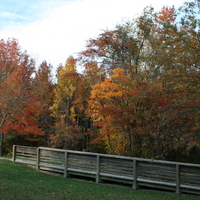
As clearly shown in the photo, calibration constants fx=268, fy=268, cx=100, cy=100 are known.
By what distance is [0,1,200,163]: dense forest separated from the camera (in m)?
8.34

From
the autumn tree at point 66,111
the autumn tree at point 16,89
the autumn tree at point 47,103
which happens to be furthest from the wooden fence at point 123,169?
the autumn tree at point 66,111

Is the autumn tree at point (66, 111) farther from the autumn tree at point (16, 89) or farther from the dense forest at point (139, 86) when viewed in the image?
the autumn tree at point (16, 89)

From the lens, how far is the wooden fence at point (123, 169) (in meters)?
8.73

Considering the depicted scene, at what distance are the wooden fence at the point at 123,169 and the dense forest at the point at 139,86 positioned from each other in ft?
2.19

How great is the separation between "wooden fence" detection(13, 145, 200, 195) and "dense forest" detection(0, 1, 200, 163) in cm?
67

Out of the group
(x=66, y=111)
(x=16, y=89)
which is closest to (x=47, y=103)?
(x=66, y=111)

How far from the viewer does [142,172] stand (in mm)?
9797

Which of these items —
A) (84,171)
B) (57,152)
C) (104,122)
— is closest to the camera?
(84,171)

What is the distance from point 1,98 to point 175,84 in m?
11.0

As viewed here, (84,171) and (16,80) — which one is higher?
(16,80)

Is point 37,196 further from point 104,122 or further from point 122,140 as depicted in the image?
point 122,140

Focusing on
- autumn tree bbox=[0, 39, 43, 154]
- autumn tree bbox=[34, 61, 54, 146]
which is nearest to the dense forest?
autumn tree bbox=[0, 39, 43, 154]

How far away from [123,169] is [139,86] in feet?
14.8

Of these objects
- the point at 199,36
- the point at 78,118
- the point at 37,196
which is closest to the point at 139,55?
the point at 199,36
